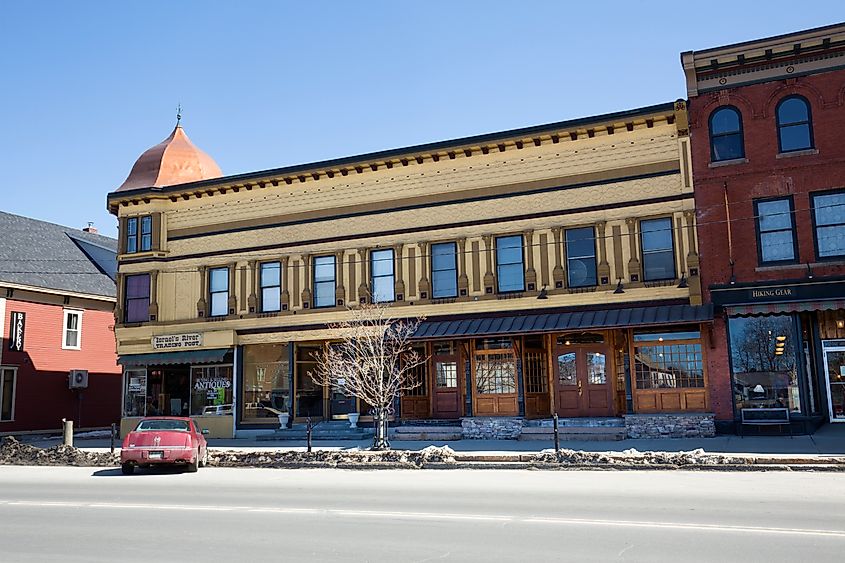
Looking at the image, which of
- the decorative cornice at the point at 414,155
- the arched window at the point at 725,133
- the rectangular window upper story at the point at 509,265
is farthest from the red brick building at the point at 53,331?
the arched window at the point at 725,133

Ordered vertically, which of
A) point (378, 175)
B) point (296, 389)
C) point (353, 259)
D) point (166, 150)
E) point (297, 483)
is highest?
point (166, 150)

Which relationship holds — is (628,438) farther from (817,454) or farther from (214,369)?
(214,369)

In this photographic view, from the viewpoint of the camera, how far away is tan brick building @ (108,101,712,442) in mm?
24422

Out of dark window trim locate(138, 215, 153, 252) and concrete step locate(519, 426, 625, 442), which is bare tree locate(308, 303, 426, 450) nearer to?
concrete step locate(519, 426, 625, 442)

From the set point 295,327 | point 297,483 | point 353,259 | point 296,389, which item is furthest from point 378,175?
point 297,483

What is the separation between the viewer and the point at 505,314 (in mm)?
26016

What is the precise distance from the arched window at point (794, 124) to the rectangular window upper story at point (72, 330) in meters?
30.4

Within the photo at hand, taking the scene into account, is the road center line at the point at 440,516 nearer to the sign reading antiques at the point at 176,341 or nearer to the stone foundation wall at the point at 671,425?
the stone foundation wall at the point at 671,425

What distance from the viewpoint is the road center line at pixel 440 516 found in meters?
9.49

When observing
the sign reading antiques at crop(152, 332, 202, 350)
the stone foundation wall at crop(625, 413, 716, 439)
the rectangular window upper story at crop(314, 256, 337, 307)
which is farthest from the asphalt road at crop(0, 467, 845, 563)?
the sign reading antiques at crop(152, 332, 202, 350)

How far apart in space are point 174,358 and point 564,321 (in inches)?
584

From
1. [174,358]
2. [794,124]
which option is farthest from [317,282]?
[794,124]

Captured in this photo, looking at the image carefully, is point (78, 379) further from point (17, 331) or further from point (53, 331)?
point (17, 331)

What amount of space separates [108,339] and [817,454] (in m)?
32.2
